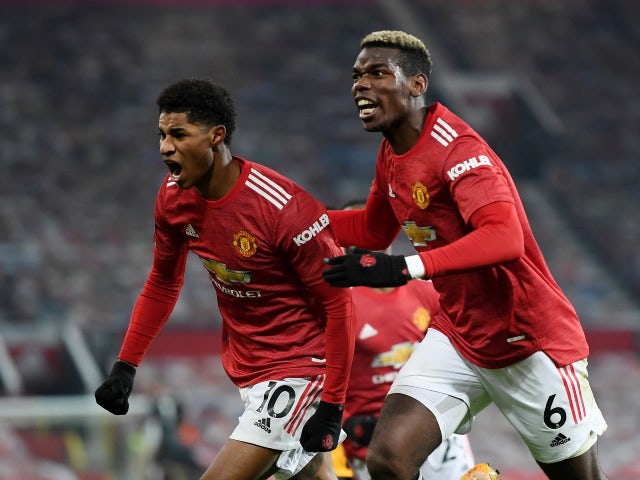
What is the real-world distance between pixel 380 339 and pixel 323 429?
1.62m

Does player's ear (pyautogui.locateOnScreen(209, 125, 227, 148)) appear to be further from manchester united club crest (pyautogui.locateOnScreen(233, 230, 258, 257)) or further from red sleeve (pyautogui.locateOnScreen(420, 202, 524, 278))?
red sleeve (pyautogui.locateOnScreen(420, 202, 524, 278))

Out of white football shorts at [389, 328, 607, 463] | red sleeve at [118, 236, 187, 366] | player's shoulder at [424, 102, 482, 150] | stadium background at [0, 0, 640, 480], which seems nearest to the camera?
player's shoulder at [424, 102, 482, 150]

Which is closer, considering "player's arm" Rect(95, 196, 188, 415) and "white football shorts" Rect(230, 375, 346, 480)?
"white football shorts" Rect(230, 375, 346, 480)

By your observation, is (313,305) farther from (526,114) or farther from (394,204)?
(526,114)

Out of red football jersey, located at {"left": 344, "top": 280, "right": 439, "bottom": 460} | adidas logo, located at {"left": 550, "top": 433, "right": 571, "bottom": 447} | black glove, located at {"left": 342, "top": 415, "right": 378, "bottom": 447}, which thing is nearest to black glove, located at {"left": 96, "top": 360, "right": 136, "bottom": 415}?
black glove, located at {"left": 342, "top": 415, "right": 378, "bottom": 447}

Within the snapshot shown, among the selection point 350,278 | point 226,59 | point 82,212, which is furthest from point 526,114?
point 350,278

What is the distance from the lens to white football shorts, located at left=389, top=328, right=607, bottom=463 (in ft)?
13.6

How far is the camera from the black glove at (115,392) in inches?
171

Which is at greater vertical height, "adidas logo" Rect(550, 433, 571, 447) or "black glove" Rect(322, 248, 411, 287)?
"black glove" Rect(322, 248, 411, 287)

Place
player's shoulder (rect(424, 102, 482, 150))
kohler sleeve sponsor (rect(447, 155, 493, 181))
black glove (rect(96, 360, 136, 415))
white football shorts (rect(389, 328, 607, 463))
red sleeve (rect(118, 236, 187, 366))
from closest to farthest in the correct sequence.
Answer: kohler sleeve sponsor (rect(447, 155, 493, 181))
player's shoulder (rect(424, 102, 482, 150))
white football shorts (rect(389, 328, 607, 463))
black glove (rect(96, 360, 136, 415))
red sleeve (rect(118, 236, 187, 366))

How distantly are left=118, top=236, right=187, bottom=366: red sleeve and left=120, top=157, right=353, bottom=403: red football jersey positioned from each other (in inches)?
4.3

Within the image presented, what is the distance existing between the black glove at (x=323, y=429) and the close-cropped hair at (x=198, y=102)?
1.19m

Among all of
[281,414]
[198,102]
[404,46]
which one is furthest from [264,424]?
[404,46]

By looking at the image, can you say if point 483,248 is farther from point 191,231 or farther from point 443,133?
point 191,231
